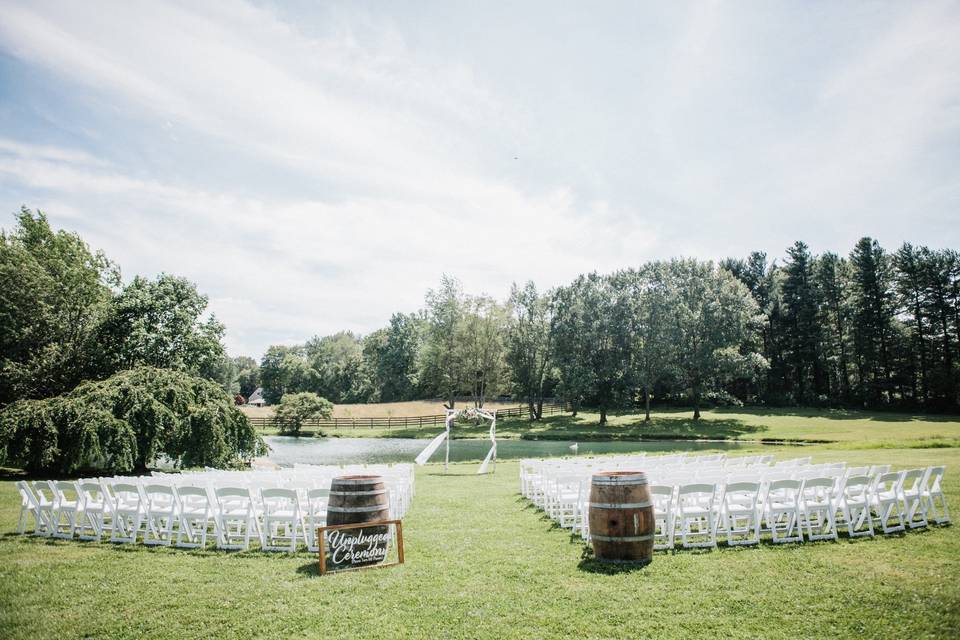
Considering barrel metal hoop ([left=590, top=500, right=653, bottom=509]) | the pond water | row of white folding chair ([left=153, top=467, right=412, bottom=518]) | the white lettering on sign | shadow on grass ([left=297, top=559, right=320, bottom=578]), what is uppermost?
barrel metal hoop ([left=590, top=500, right=653, bottom=509])

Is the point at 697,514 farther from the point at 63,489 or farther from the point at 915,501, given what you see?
the point at 63,489

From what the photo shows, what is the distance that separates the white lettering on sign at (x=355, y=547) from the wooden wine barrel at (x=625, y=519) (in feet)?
9.39

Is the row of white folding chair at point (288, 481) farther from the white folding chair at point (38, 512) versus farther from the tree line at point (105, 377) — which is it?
the tree line at point (105, 377)

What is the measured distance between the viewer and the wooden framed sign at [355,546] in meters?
6.82

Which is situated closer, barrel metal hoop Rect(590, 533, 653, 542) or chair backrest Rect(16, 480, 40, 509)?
barrel metal hoop Rect(590, 533, 653, 542)

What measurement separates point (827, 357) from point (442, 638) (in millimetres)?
66511

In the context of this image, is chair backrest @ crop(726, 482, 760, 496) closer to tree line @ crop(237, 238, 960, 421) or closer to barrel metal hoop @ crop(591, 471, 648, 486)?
barrel metal hoop @ crop(591, 471, 648, 486)

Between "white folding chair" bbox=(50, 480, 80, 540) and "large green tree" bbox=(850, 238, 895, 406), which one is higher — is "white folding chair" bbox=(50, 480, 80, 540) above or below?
below

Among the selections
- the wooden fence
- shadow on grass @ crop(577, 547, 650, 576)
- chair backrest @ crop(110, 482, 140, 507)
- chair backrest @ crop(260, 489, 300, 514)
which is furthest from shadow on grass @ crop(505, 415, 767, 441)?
shadow on grass @ crop(577, 547, 650, 576)

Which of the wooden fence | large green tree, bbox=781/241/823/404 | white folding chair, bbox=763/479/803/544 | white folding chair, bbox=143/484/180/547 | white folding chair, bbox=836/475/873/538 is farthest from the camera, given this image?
large green tree, bbox=781/241/823/404

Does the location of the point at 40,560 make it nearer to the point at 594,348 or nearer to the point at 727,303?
the point at 594,348

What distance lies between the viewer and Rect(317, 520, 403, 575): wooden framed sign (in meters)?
6.82

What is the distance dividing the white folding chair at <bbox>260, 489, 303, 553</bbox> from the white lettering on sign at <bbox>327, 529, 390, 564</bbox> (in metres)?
1.13

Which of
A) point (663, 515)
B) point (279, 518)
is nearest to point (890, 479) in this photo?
point (663, 515)
